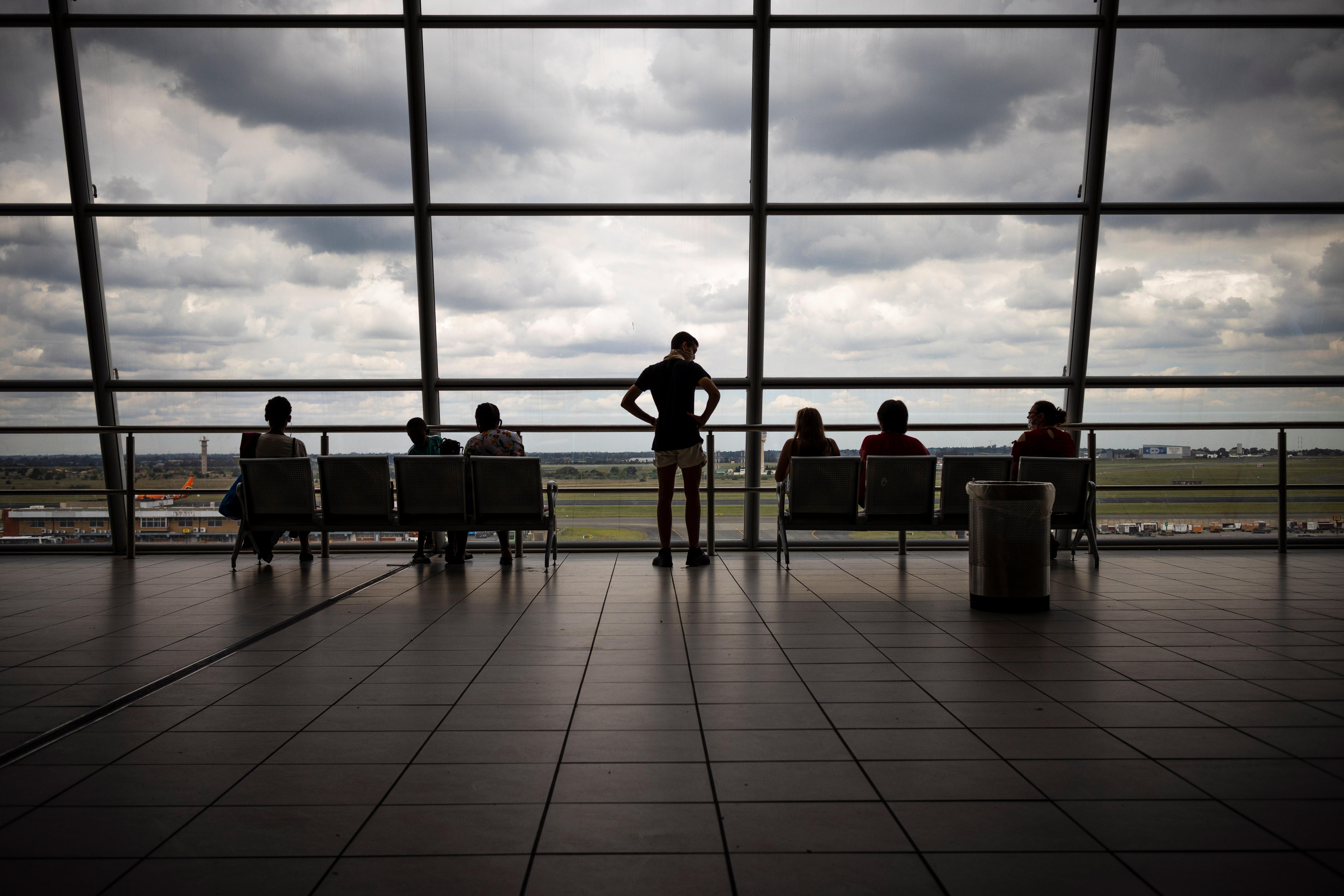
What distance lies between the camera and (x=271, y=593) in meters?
5.03

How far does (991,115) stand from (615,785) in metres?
6.96

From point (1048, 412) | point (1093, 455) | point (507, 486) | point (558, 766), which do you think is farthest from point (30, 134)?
point (1093, 455)

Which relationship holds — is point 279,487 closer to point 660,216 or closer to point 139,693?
point 139,693

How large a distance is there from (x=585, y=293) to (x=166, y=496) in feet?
12.8

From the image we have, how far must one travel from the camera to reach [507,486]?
575 centimetres

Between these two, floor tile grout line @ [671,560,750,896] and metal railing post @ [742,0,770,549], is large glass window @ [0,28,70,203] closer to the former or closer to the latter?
metal railing post @ [742,0,770,549]

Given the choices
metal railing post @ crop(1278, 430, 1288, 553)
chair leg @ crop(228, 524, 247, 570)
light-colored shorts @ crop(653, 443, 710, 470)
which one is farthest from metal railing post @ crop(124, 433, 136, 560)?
metal railing post @ crop(1278, 430, 1288, 553)

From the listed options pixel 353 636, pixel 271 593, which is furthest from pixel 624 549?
pixel 353 636

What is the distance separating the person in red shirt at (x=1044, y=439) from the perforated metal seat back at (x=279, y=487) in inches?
199

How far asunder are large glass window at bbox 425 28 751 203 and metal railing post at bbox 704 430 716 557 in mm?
2097

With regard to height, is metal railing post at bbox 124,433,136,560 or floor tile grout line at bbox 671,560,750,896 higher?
metal railing post at bbox 124,433,136,560

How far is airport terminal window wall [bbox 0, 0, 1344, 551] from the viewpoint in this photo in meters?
6.98

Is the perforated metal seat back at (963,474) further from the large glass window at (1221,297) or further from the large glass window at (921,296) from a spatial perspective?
the large glass window at (1221,297)

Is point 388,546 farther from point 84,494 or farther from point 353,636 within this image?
point 353,636
